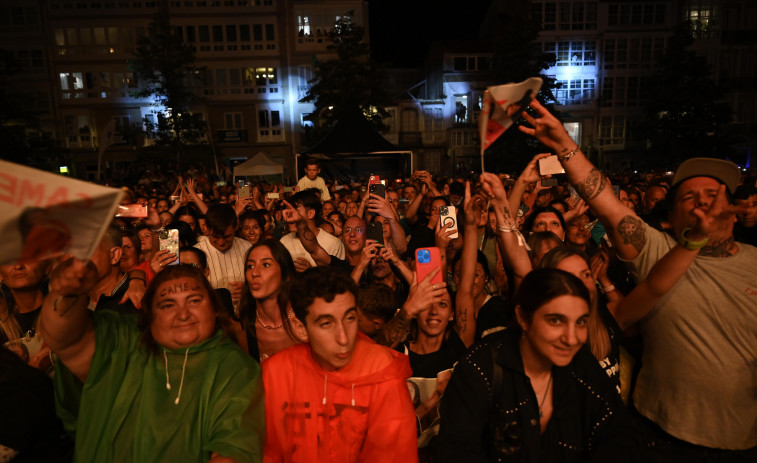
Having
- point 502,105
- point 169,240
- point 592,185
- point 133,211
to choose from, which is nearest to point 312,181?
point 133,211

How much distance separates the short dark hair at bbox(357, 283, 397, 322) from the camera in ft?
10.9

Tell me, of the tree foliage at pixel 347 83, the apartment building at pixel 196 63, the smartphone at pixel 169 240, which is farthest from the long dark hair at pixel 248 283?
the apartment building at pixel 196 63

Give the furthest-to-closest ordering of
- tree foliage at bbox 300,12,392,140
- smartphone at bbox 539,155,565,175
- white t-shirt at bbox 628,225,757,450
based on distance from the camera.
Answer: tree foliage at bbox 300,12,392,140 < smartphone at bbox 539,155,565,175 < white t-shirt at bbox 628,225,757,450

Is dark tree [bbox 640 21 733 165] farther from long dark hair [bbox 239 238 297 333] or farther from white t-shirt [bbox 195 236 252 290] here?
long dark hair [bbox 239 238 297 333]

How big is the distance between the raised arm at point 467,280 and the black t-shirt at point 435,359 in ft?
0.59

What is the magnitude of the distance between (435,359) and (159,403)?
1.71 metres

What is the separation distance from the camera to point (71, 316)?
216 cm

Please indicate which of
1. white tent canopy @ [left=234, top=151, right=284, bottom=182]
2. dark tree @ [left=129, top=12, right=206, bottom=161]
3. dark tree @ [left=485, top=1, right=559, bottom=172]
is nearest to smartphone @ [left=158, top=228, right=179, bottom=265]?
white tent canopy @ [left=234, top=151, right=284, bottom=182]

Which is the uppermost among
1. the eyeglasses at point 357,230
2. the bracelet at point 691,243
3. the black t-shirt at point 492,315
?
the bracelet at point 691,243

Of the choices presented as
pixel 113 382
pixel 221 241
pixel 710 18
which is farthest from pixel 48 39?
pixel 710 18

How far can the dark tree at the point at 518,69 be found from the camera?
29.5 meters

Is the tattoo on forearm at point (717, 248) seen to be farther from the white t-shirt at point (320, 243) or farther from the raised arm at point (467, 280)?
the white t-shirt at point (320, 243)

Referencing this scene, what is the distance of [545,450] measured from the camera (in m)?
2.24

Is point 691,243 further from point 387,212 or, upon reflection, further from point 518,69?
point 518,69
